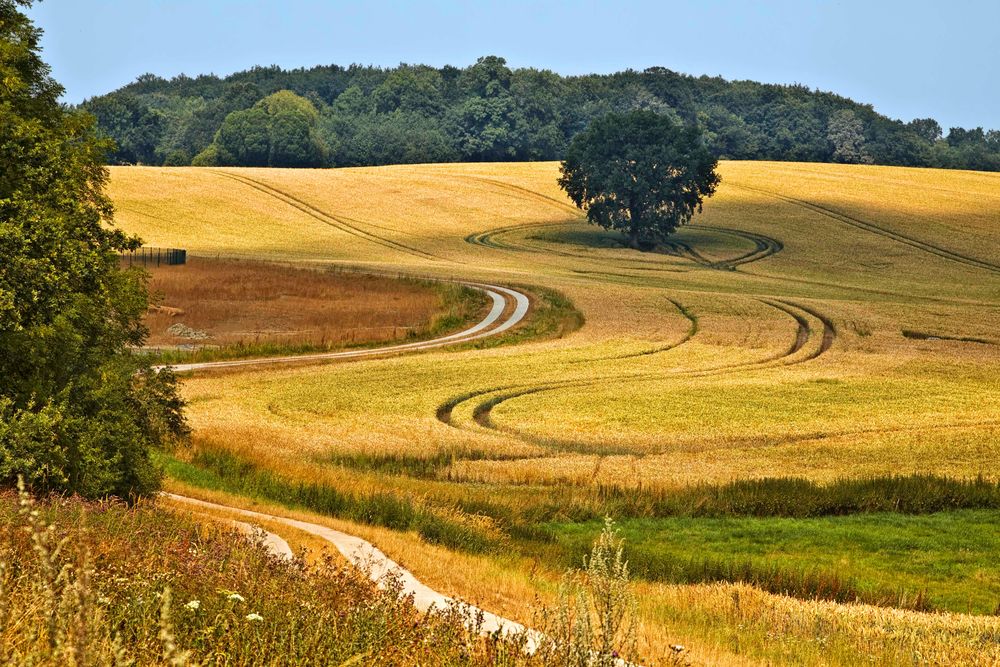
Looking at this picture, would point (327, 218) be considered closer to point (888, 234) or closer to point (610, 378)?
point (888, 234)

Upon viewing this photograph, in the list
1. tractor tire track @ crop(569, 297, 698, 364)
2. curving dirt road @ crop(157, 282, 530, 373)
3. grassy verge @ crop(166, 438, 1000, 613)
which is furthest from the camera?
tractor tire track @ crop(569, 297, 698, 364)

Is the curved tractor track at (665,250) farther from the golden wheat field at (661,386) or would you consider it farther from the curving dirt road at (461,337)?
the curving dirt road at (461,337)

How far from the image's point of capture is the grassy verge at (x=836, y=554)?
823 inches

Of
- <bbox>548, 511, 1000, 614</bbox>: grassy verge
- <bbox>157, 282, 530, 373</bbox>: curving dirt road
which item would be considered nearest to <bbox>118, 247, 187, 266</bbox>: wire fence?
<bbox>157, 282, 530, 373</bbox>: curving dirt road

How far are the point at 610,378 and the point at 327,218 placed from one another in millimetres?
74614

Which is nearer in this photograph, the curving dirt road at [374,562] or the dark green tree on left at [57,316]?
the curving dirt road at [374,562]

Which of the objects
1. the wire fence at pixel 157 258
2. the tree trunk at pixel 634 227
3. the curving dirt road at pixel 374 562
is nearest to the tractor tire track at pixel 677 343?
the curving dirt road at pixel 374 562

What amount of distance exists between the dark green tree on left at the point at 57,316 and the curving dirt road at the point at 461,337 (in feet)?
90.2

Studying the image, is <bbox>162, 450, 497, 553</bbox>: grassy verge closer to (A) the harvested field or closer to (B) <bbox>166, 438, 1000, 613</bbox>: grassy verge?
(B) <bbox>166, 438, 1000, 613</bbox>: grassy verge

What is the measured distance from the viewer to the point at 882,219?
123 meters

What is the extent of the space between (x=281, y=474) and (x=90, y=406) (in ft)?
24.5

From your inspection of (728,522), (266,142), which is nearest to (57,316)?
(728,522)

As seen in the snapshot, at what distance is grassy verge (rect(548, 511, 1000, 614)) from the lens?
823 inches

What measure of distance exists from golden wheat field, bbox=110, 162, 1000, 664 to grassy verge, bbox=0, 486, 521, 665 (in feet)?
12.7
